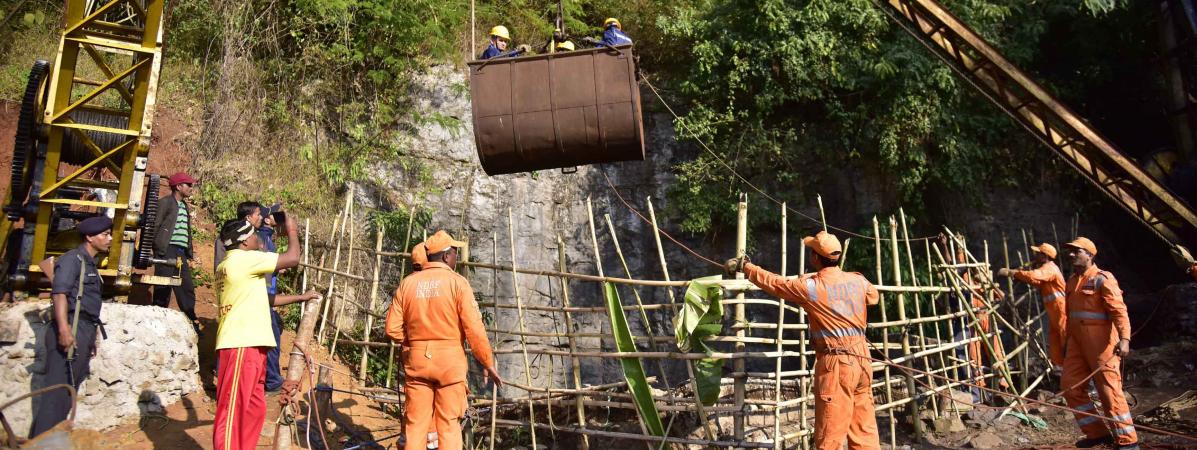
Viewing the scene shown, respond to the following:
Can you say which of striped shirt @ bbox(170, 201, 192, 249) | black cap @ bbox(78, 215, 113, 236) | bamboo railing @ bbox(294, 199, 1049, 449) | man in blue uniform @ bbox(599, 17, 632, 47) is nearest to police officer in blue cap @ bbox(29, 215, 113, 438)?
black cap @ bbox(78, 215, 113, 236)

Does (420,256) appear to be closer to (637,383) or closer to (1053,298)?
(637,383)

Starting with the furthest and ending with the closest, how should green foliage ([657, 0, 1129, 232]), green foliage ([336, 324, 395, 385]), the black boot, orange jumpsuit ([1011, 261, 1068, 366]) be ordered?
green foliage ([657, 0, 1129, 232]) < green foliage ([336, 324, 395, 385]) < orange jumpsuit ([1011, 261, 1068, 366]) < the black boot

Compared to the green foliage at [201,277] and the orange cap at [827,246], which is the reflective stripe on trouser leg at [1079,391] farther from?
the green foliage at [201,277]

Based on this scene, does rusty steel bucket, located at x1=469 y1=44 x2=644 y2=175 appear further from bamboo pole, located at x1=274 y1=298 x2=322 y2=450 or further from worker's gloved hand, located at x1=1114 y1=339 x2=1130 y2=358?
worker's gloved hand, located at x1=1114 y1=339 x2=1130 y2=358

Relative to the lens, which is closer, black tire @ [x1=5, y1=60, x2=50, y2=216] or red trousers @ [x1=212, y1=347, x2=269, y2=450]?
red trousers @ [x1=212, y1=347, x2=269, y2=450]

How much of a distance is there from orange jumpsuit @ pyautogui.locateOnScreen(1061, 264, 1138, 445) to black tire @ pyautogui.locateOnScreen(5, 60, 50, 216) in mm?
8167

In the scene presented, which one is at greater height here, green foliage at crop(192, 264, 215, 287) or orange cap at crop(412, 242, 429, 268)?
green foliage at crop(192, 264, 215, 287)

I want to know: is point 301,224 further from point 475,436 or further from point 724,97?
point 724,97

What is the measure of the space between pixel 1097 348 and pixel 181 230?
24.1 ft

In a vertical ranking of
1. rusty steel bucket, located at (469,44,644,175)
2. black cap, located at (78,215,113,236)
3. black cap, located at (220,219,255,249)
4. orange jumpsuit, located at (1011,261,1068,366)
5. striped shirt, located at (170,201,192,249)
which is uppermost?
rusty steel bucket, located at (469,44,644,175)

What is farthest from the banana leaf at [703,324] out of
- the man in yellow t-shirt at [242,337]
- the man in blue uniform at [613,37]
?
the man in yellow t-shirt at [242,337]

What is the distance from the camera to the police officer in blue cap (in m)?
4.80

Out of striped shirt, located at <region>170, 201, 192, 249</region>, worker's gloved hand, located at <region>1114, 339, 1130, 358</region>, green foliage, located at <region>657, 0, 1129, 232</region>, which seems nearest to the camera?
worker's gloved hand, located at <region>1114, 339, 1130, 358</region>

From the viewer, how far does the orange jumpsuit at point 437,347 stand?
15.1 feet
